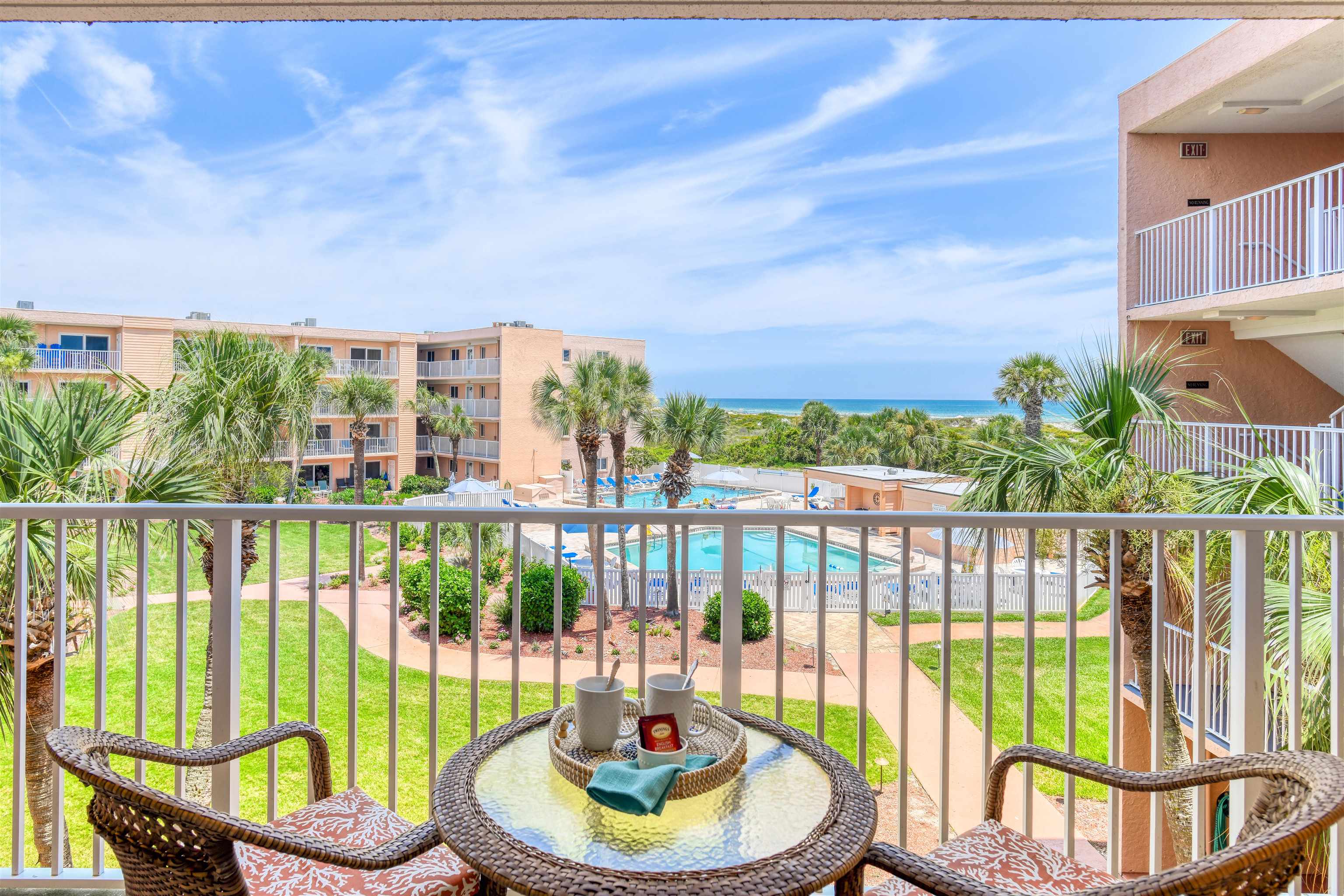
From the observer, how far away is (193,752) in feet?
4.12

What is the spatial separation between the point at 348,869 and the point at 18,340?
20669mm

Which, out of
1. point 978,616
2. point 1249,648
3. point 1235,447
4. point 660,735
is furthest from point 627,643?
point 660,735

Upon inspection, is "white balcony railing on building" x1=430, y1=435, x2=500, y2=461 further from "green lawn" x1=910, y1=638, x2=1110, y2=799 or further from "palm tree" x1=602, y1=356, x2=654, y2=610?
"green lawn" x1=910, y1=638, x2=1110, y2=799

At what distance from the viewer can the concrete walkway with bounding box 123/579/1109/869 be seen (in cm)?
754

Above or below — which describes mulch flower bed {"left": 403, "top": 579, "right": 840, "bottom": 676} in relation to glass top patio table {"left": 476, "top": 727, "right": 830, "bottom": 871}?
below

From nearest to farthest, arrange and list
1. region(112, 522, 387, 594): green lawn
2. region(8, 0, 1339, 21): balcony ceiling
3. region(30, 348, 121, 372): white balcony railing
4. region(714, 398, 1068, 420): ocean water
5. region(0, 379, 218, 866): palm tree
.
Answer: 1. region(8, 0, 1339, 21): balcony ceiling
2. region(0, 379, 218, 866): palm tree
3. region(112, 522, 387, 594): green lawn
4. region(30, 348, 121, 372): white balcony railing
5. region(714, 398, 1068, 420): ocean water

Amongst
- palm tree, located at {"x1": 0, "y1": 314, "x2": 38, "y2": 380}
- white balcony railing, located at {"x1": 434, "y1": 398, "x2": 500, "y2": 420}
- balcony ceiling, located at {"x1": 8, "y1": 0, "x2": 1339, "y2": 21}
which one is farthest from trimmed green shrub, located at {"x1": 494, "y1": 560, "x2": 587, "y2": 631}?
white balcony railing, located at {"x1": 434, "y1": 398, "x2": 500, "y2": 420}

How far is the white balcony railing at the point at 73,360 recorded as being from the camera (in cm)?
1802

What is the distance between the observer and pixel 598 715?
3.72 ft

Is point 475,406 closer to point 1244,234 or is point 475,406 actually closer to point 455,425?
point 455,425

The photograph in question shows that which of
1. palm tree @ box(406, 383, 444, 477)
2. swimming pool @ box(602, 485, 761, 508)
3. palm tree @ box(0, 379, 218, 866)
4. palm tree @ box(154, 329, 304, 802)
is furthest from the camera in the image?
palm tree @ box(406, 383, 444, 477)

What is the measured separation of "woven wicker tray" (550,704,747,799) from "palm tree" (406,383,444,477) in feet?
82.9

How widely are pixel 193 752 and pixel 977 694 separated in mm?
14256

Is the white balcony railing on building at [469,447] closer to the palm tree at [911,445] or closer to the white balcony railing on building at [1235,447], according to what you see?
the palm tree at [911,445]
